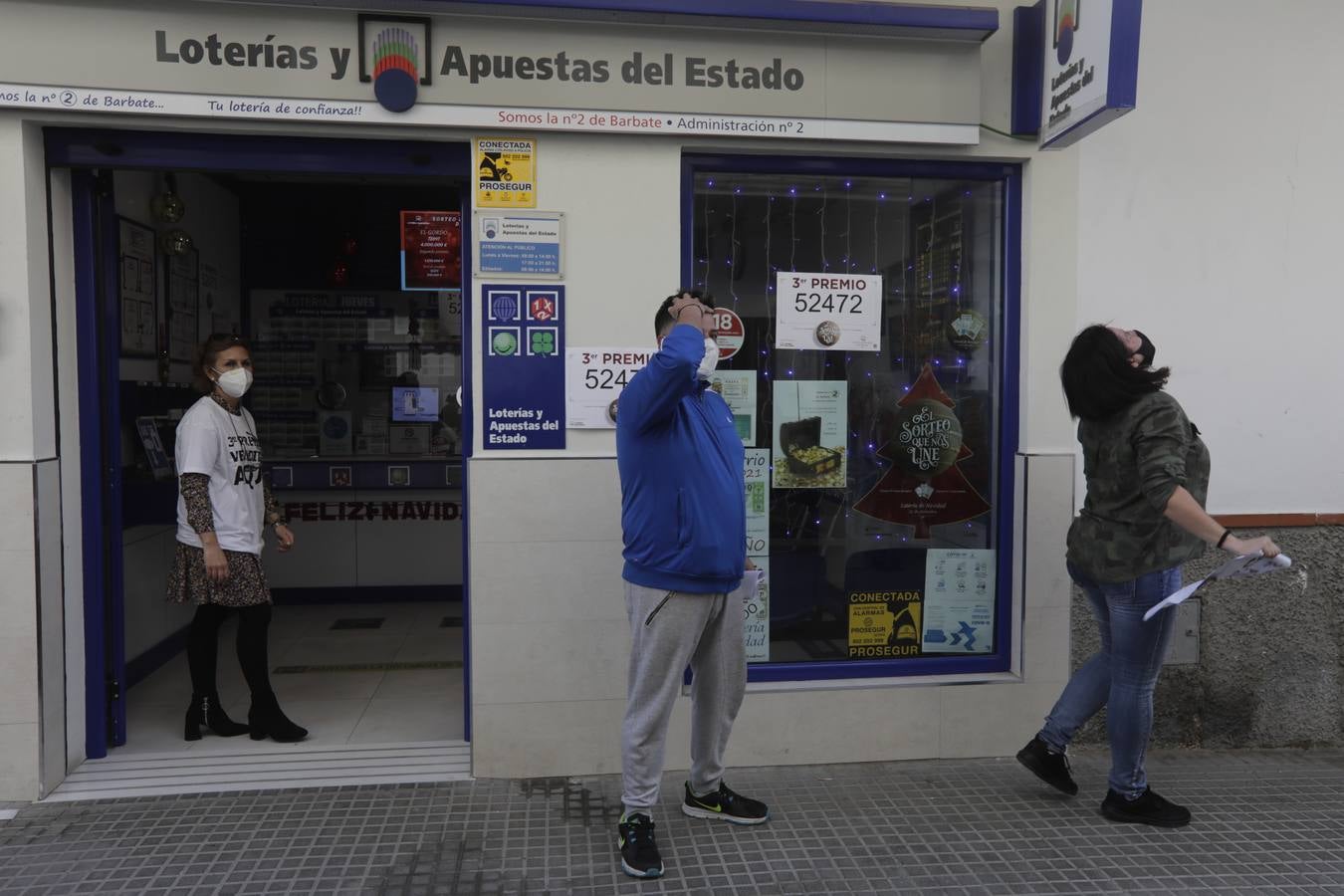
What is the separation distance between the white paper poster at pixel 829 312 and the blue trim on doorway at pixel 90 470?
2.99 meters

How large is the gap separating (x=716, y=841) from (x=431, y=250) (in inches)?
120

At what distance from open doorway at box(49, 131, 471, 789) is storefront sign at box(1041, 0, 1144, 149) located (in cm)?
253

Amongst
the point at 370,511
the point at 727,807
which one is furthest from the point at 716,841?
the point at 370,511

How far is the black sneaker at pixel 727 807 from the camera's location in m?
3.81

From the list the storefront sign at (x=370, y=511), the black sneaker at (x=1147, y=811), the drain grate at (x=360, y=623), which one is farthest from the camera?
the storefront sign at (x=370, y=511)

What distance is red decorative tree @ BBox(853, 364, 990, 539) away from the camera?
183 inches

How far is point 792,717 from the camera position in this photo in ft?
14.5

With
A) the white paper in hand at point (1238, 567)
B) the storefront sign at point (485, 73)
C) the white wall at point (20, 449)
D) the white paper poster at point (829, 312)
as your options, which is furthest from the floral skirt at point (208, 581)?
the white paper in hand at point (1238, 567)

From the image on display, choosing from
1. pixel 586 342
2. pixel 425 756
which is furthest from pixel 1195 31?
pixel 425 756

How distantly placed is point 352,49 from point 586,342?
4.90 feet

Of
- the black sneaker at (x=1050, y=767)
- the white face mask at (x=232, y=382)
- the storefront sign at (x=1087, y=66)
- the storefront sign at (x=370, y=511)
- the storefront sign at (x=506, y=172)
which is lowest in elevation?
the black sneaker at (x=1050, y=767)

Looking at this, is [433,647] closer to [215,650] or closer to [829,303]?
[215,650]

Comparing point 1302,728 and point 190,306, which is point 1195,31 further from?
point 190,306

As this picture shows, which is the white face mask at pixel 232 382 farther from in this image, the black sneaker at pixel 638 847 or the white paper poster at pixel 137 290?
the black sneaker at pixel 638 847
